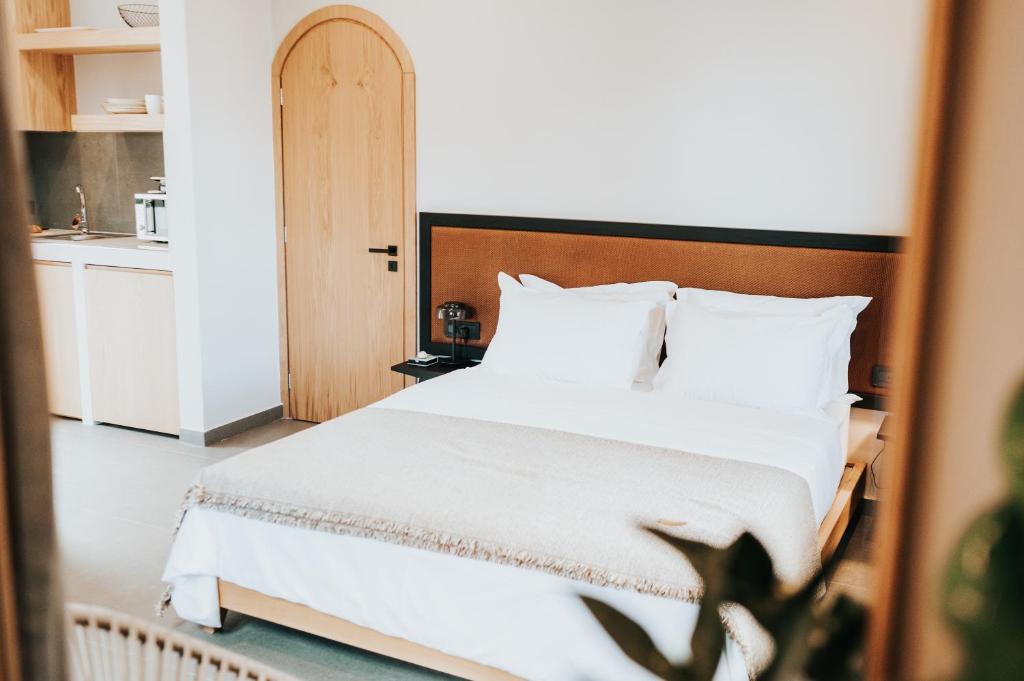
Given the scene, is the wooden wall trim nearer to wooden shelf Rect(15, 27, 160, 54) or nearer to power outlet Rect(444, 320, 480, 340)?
power outlet Rect(444, 320, 480, 340)

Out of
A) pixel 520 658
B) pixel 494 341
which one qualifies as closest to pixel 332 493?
pixel 520 658

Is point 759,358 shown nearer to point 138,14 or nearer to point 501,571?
point 501,571

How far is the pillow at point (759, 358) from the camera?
334 centimetres

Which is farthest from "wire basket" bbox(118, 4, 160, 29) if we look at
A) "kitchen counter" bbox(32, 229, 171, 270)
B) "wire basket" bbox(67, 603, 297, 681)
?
"wire basket" bbox(67, 603, 297, 681)

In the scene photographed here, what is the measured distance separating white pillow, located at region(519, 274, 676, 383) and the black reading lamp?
46 centimetres

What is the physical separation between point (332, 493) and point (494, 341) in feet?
5.25

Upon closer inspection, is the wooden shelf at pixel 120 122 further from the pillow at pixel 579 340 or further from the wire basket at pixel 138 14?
the pillow at pixel 579 340

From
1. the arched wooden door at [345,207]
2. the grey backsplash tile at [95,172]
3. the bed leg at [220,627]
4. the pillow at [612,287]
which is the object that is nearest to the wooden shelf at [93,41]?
the grey backsplash tile at [95,172]

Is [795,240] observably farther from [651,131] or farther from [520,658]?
[520,658]

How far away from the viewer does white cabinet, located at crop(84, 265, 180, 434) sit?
15.2 ft

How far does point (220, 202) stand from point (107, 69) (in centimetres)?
136

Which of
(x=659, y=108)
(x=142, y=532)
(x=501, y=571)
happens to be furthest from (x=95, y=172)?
(x=501, y=571)

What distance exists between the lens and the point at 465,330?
4.55 m

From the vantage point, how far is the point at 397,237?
473 cm
